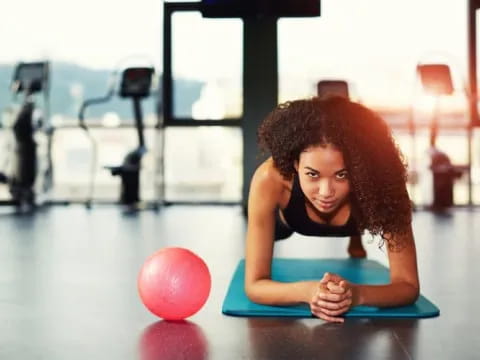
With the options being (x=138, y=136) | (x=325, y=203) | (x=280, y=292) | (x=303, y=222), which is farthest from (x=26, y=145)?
(x=325, y=203)

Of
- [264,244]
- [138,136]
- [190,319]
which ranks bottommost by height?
[190,319]

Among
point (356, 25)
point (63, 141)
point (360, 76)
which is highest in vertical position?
point (356, 25)

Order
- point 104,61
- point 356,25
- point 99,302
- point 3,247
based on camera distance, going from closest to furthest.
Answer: point 99,302 < point 3,247 < point 356,25 < point 104,61

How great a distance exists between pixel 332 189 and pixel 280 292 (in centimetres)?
35

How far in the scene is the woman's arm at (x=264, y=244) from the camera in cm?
192

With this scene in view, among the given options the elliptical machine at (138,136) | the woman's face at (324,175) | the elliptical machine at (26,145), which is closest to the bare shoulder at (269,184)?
the woman's face at (324,175)

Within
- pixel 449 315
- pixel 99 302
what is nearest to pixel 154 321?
pixel 99 302

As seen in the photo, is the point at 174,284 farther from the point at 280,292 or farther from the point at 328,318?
the point at 328,318

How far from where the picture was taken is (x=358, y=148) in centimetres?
181

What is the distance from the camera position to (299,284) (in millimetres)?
1872

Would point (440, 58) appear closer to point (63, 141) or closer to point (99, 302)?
point (63, 141)

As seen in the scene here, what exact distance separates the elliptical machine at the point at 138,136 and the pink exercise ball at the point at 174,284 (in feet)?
14.8

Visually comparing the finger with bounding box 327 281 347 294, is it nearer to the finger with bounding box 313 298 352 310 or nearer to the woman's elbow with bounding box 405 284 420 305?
the finger with bounding box 313 298 352 310

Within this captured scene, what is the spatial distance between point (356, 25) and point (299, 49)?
61cm
